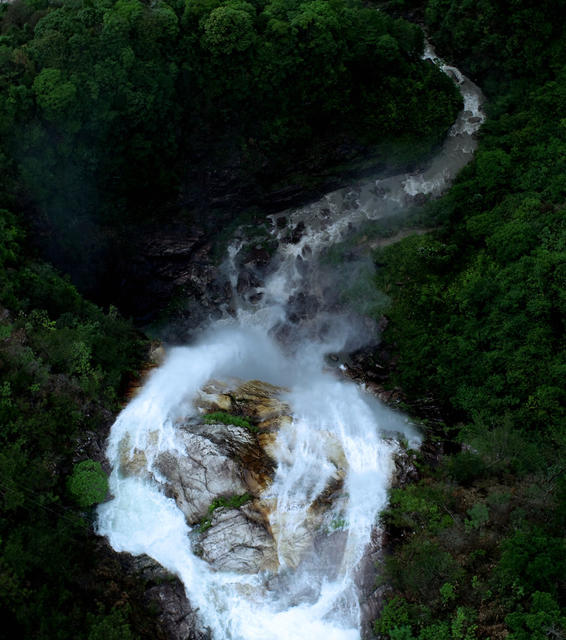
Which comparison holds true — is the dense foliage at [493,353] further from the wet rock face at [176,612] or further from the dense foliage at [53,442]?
the dense foliage at [53,442]

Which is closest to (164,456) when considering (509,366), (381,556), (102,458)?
(102,458)

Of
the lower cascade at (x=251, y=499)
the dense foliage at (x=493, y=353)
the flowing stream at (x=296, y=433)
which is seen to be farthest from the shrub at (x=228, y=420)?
the dense foliage at (x=493, y=353)

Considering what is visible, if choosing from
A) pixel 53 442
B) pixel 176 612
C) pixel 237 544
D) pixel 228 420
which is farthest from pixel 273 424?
pixel 53 442

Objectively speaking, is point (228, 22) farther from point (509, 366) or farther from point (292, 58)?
point (509, 366)

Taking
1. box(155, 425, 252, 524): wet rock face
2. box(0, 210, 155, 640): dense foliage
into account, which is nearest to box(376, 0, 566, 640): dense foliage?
box(155, 425, 252, 524): wet rock face

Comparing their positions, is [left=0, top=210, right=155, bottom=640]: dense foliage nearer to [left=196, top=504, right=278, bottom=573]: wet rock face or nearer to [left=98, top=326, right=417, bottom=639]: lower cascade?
[left=98, top=326, right=417, bottom=639]: lower cascade

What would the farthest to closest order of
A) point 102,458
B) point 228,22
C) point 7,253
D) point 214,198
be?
point 214,198
point 228,22
point 7,253
point 102,458
